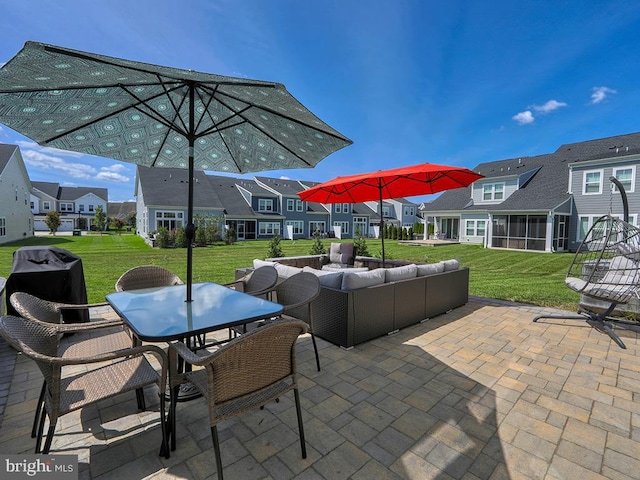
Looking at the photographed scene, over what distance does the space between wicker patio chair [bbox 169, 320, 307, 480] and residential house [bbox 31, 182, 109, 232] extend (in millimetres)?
50536

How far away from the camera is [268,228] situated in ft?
97.1

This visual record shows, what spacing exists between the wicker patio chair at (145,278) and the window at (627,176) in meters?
21.3

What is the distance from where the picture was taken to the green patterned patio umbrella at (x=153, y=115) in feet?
6.37

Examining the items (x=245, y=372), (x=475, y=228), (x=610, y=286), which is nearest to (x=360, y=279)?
(x=245, y=372)

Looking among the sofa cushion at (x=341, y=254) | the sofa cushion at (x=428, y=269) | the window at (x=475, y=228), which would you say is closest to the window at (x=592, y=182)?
the window at (x=475, y=228)

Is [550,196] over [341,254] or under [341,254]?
over

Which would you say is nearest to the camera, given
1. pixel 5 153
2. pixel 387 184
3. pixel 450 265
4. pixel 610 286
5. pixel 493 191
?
pixel 610 286

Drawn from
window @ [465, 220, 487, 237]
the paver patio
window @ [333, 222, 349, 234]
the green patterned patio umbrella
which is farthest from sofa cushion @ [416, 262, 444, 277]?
window @ [333, 222, 349, 234]

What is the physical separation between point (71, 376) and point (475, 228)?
24.2m

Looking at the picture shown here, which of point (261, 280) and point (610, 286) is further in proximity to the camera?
point (610, 286)

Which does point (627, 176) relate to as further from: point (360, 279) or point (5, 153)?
point (5, 153)

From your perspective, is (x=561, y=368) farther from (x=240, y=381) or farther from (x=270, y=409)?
(x=240, y=381)

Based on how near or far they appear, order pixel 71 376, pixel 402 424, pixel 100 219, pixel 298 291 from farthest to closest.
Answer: pixel 100 219
pixel 298 291
pixel 402 424
pixel 71 376

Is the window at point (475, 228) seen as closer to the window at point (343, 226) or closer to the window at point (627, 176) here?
the window at point (627, 176)
